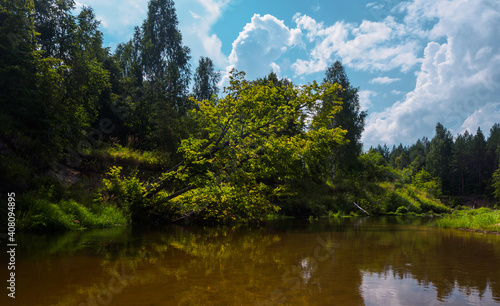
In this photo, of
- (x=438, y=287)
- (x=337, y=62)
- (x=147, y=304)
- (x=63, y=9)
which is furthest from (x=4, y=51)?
(x=337, y=62)

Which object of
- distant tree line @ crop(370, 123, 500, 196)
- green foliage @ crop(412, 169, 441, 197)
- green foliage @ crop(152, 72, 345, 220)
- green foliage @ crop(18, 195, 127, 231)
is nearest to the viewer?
green foliage @ crop(18, 195, 127, 231)

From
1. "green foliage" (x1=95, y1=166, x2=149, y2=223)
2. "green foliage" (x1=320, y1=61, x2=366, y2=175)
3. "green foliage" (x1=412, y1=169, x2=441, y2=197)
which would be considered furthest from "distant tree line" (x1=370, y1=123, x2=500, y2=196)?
"green foliage" (x1=95, y1=166, x2=149, y2=223)

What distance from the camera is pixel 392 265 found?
181 inches

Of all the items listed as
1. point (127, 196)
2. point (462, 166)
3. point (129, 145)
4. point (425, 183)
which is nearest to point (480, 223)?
point (127, 196)

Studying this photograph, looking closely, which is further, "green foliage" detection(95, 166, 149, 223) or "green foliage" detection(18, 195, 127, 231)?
"green foliage" detection(95, 166, 149, 223)

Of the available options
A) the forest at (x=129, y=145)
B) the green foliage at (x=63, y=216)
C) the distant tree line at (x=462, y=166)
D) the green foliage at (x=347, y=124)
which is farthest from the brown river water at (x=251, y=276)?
the distant tree line at (x=462, y=166)

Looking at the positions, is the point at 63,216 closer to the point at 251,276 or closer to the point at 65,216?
the point at 65,216

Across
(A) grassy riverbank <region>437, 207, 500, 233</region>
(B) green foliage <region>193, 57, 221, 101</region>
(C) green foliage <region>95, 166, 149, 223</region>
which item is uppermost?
(B) green foliage <region>193, 57, 221, 101</region>

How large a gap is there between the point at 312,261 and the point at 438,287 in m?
1.80

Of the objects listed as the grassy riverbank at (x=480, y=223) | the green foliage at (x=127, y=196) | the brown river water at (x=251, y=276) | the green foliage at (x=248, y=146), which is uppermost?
the green foliage at (x=248, y=146)

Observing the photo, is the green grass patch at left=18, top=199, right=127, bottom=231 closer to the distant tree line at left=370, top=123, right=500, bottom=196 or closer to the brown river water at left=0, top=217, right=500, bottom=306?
the brown river water at left=0, top=217, right=500, bottom=306

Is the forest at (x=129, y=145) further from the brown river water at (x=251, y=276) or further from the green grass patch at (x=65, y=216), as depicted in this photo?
the brown river water at (x=251, y=276)

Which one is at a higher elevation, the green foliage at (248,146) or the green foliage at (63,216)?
the green foliage at (248,146)

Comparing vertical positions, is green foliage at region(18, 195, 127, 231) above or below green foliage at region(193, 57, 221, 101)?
below
